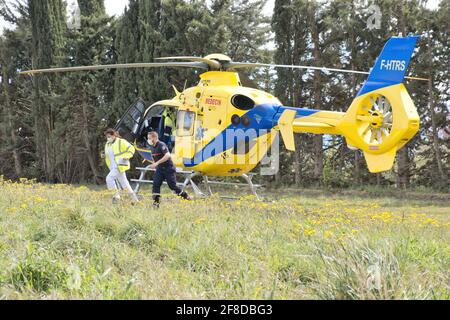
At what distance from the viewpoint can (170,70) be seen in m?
21.2

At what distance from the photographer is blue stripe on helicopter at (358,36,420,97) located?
899cm

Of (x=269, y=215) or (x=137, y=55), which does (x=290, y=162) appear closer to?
(x=137, y=55)

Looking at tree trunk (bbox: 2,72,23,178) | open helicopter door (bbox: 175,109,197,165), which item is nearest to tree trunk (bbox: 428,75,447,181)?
open helicopter door (bbox: 175,109,197,165)

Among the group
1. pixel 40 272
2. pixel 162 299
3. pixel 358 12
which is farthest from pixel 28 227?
pixel 358 12

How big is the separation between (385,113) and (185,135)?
5111 mm

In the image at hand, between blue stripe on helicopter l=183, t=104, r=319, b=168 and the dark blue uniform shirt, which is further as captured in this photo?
blue stripe on helicopter l=183, t=104, r=319, b=168

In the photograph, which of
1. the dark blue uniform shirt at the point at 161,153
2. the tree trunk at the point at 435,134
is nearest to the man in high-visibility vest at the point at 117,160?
the dark blue uniform shirt at the point at 161,153

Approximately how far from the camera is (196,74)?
20.6m

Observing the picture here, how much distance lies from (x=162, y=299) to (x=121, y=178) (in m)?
7.29

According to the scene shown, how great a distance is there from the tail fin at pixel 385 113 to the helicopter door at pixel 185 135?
3.94m

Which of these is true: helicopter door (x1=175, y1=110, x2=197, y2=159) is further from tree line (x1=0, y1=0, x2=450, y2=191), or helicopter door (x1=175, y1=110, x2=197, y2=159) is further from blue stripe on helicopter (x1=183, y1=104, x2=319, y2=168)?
tree line (x1=0, y1=0, x2=450, y2=191)

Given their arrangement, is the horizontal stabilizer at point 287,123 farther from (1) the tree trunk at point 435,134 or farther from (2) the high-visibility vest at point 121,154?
(1) the tree trunk at point 435,134

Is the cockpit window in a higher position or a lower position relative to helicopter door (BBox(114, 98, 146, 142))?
higher

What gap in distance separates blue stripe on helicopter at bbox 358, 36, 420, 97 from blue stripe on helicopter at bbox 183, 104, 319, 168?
188cm
